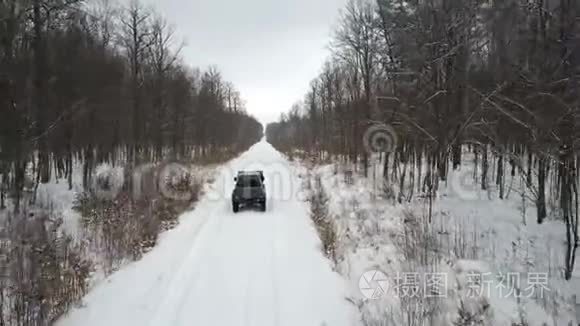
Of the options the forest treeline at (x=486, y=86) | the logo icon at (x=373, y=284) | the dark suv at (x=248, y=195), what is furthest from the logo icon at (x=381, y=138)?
the logo icon at (x=373, y=284)

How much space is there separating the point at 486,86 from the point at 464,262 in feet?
23.3

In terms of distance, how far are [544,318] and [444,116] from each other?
25.2 ft

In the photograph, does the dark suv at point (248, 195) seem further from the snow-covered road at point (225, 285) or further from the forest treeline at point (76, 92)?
the forest treeline at point (76, 92)

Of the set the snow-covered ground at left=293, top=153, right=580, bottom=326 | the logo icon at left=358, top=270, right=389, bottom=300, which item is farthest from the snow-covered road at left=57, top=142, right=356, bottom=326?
the snow-covered ground at left=293, top=153, right=580, bottom=326

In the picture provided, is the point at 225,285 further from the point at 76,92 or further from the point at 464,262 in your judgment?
the point at 76,92

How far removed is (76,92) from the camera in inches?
609

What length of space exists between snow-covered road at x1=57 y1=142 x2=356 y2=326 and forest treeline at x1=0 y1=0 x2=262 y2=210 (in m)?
5.88

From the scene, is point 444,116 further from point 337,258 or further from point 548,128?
point 337,258

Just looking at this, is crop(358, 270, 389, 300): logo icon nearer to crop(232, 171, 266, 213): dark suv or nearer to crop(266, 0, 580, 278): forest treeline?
crop(266, 0, 580, 278): forest treeline

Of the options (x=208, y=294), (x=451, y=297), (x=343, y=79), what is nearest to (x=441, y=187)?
(x=451, y=297)

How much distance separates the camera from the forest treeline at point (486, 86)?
6652 millimetres

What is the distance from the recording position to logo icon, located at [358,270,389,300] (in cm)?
564

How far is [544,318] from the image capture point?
4.66 meters

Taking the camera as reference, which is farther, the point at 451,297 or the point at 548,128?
the point at 548,128
